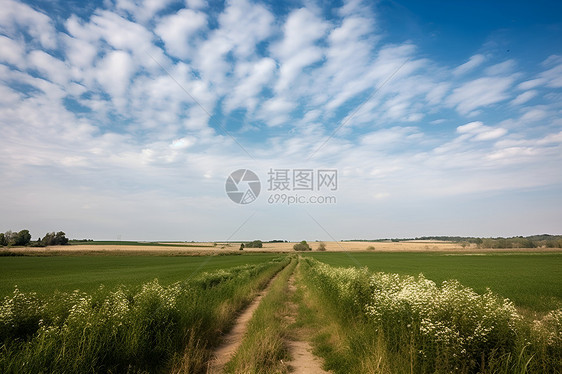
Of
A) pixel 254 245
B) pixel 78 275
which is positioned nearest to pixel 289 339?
pixel 78 275

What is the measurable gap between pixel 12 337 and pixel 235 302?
10.4 metres

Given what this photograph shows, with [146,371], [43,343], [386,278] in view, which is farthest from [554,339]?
[43,343]

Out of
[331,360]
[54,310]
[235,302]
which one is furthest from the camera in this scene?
[235,302]

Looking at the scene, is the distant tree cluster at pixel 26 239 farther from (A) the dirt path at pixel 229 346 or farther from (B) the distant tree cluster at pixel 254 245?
(A) the dirt path at pixel 229 346

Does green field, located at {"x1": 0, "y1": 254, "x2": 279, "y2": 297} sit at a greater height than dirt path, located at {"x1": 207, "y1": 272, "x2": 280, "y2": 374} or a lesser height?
lesser

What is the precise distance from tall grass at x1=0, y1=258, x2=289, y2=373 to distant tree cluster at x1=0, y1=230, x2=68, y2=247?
426 feet

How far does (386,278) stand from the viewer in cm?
970

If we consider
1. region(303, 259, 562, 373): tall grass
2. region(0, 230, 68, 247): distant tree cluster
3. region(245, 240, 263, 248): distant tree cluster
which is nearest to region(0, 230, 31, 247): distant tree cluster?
region(0, 230, 68, 247): distant tree cluster

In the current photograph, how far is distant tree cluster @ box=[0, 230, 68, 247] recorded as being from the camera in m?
103

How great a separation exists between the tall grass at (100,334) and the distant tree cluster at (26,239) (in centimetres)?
12986

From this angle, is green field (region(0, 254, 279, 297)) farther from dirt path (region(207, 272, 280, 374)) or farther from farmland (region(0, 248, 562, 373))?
farmland (region(0, 248, 562, 373))

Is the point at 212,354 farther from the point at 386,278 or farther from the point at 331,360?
the point at 386,278

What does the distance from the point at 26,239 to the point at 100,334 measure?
14138 cm

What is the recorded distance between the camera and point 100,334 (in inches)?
249
